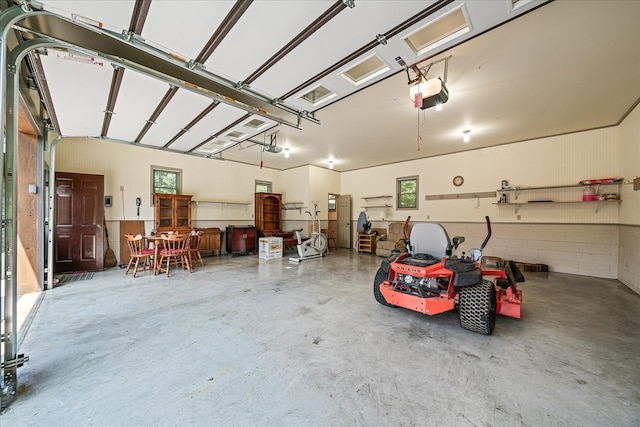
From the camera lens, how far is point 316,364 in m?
2.04

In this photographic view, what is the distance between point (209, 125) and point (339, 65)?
284 cm

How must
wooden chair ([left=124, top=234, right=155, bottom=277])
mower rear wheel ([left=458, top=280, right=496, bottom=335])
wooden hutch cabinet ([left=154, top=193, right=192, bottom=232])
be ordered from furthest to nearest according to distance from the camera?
wooden hutch cabinet ([left=154, top=193, right=192, bottom=232])
wooden chair ([left=124, top=234, right=155, bottom=277])
mower rear wheel ([left=458, top=280, right=496, bottom=335])

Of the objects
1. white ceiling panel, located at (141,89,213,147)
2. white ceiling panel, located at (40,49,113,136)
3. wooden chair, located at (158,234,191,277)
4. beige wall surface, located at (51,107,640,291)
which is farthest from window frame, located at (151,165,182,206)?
white ceiling panel, located at (40,49,113,136)

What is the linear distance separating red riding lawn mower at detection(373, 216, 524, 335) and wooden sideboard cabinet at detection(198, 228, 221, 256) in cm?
579

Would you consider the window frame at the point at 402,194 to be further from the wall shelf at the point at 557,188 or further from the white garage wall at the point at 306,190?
the white garage wall at the point at 306,190

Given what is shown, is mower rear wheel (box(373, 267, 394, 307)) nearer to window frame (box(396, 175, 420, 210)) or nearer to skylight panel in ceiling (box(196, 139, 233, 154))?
skylight panel in ceiling (box(196, 139, 233, 154))

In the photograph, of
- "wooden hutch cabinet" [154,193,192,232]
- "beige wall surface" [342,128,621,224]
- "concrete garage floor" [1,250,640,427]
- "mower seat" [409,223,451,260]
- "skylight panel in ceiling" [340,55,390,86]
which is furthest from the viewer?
"wooden hutch cabinet" [154,193,192,232]

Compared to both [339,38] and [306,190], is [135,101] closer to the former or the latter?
[339,38]

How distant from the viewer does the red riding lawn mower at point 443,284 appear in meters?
2.56

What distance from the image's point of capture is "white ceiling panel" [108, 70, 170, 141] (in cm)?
288

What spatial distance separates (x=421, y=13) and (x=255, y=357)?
11.1 ft

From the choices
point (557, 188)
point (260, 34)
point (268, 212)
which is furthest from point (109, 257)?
point (557, 188)

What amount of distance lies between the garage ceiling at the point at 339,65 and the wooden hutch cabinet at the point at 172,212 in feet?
6.34

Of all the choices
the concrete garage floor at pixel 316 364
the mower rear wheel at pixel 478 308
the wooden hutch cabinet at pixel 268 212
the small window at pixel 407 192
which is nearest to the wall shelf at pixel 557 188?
the small window at pixel 407 192
